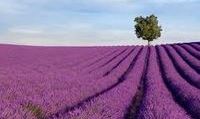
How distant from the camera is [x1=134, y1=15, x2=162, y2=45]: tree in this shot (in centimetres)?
7631

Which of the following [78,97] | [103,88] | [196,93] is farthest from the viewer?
[103,88]

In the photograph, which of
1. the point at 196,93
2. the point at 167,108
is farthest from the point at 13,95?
the point at 196,93

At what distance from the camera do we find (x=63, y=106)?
1067 centimetres

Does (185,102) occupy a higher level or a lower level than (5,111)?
lower

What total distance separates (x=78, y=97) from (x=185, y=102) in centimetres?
281

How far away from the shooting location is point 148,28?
76.2 metres

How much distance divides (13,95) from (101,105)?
159 centimetres

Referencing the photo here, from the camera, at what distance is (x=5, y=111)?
7629mm

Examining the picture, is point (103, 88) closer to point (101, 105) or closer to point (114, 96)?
point (114, 96)

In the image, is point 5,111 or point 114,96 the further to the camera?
point 114,96

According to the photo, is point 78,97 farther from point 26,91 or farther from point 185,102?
point 185,102

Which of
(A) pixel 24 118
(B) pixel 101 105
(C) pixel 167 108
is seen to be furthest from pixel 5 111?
(C) pixel 167 108

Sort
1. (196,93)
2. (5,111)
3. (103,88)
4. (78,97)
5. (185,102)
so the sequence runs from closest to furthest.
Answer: (5,111), (78,97), (185,102), (196,93), (103,88)

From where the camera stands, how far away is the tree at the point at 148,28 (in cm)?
7631
